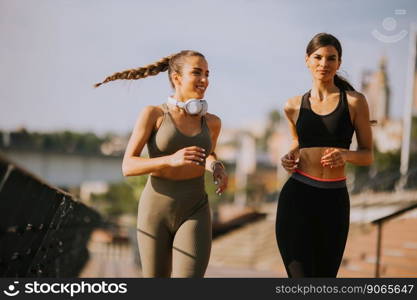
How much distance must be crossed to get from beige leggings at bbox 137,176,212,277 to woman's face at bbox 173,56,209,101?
46 cm

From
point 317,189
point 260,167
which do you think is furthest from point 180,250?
point 260,167

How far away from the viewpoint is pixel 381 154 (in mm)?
38875

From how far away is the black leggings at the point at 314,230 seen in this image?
3.35m

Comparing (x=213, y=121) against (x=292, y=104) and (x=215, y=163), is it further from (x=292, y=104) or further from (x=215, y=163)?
(x=292, y=104)

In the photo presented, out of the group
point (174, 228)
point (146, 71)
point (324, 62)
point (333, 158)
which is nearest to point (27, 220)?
point (174, 228)

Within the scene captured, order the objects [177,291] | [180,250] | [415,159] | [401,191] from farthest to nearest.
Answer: [415,159], [401,191], [177,291], [180,250]

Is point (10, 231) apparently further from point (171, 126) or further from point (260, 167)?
point (260, 167)

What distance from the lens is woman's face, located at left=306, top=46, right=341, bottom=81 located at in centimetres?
344

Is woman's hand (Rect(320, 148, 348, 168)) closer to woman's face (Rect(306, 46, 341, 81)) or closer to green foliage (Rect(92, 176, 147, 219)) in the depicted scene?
woman's face (Rect(306, 46, 341, 81))

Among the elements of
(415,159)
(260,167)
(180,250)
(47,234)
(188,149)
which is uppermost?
(188,149)

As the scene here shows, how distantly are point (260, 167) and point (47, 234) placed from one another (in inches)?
3338

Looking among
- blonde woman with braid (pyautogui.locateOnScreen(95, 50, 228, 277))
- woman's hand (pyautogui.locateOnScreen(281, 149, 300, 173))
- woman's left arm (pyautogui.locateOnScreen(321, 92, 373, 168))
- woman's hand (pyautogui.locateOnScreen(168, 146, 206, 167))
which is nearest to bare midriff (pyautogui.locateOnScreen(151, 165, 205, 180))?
blonde woman with braid (pyautogui.locateOnScreen(95, 50, 228, 277))

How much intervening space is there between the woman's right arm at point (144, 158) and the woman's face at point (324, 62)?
935mm

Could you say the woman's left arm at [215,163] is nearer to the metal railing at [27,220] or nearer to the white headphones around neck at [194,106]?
the white headphones around neck at [194,106]
